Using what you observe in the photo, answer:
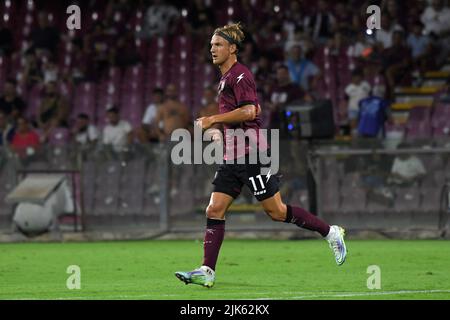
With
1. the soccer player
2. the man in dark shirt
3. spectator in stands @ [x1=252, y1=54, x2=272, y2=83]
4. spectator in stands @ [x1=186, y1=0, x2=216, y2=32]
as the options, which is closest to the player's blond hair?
the soccer player

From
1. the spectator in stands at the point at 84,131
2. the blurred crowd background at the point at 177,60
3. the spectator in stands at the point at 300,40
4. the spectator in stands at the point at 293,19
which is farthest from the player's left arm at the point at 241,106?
the spectator in stands at the point at 293,19

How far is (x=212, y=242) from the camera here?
11.1 metres

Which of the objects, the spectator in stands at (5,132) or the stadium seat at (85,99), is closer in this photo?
the spectator in stands at (5,132)

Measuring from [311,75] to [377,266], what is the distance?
10961 mm

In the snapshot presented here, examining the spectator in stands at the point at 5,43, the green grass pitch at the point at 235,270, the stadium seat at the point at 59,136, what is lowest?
the green grass pitch at the point at 235,270

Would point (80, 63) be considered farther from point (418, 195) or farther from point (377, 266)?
point (377, 266)

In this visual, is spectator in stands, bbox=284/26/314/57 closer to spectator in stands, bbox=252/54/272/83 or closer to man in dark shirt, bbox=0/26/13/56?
spectator in stands, bbox=252/54/272/83

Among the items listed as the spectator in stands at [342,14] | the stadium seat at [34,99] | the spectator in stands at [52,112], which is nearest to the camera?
the spectator in stands at [52,112]

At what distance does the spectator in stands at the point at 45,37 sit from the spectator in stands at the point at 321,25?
250 inches

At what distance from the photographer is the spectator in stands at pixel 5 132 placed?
2331 cm

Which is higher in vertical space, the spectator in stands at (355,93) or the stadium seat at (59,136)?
the spectator in stands at (355,93)

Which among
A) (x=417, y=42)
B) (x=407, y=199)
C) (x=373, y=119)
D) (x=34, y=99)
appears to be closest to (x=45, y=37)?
(x=34, y=99)

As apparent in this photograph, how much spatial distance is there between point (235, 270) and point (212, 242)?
2362mm

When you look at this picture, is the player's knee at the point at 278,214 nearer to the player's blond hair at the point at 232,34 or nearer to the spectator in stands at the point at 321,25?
the player's blond hair at the point at 232,34
